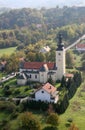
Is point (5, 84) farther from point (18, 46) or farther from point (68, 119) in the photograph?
point (18, 46)

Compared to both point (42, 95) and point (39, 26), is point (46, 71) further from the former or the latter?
point (39, 26)

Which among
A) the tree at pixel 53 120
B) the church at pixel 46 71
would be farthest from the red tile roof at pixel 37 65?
the tree at pixel 53 120

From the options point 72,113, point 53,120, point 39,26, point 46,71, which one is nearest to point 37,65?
point 46,71

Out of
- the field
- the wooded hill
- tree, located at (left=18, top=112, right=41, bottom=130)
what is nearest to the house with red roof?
the wooded hill

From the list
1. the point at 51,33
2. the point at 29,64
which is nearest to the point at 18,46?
the point at 51,33

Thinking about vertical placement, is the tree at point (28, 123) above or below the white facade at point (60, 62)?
below

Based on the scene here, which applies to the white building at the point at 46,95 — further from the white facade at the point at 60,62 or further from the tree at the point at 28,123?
the white facade at the point at 60,62
